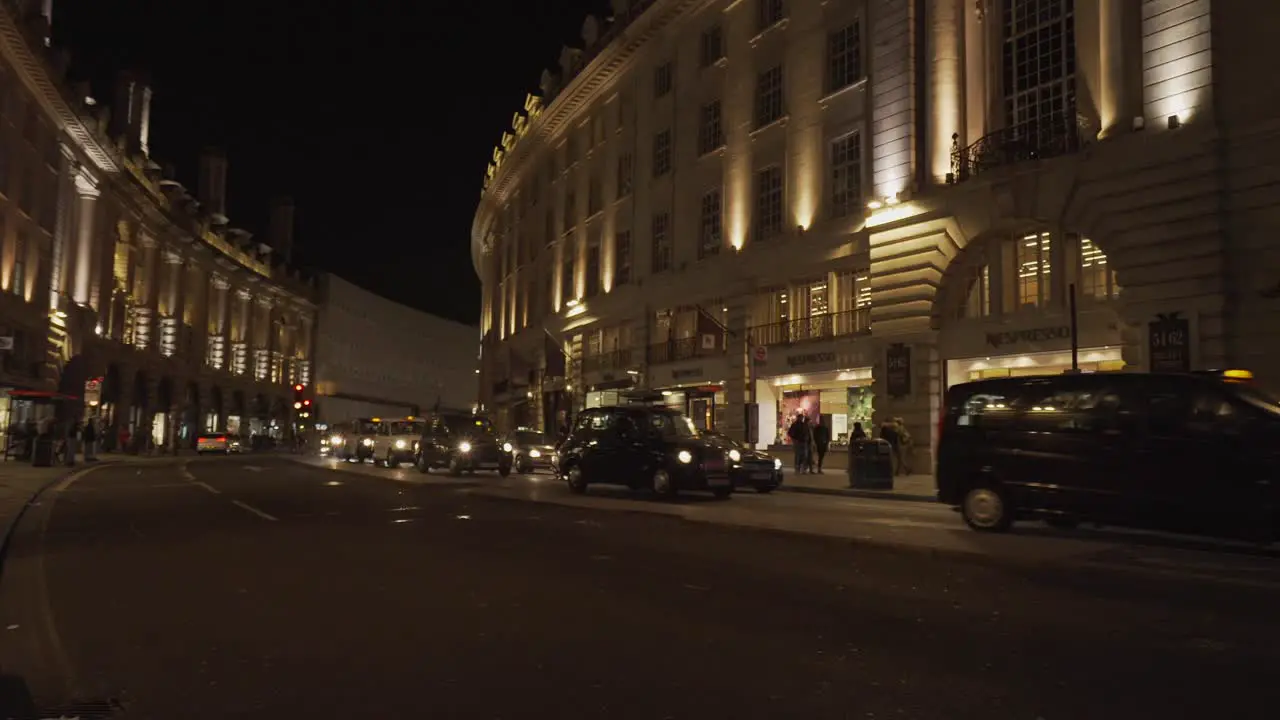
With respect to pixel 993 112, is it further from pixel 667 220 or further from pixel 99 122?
pixel 99 122

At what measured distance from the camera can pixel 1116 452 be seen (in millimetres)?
10719

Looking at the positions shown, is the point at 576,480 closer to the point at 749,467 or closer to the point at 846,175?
the point at 749,467

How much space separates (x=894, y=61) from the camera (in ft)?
88.4

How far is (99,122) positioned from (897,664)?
51.8 meters

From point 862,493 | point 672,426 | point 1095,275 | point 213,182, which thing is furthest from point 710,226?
point 213,182

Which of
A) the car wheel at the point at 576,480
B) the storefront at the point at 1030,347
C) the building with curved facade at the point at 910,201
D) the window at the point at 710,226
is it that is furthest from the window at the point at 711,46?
the car wheel at the point at 576,480

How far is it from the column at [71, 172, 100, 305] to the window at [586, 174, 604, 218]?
2461 cm

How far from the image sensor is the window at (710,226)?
34719 mm

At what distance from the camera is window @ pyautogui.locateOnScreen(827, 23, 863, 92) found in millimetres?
28812

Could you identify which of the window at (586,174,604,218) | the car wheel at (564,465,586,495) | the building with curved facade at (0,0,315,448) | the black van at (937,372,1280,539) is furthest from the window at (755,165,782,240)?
the building with curved facade at (0,0,315,448)

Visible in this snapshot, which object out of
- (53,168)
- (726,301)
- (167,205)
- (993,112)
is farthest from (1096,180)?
(167,205)

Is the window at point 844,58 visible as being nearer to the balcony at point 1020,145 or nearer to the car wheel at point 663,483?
the balcony at point 1020,145

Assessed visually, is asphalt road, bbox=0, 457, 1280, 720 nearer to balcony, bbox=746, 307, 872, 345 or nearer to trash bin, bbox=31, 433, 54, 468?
balcony, bbox=746, 307, 872, 345

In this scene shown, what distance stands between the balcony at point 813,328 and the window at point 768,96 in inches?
276
